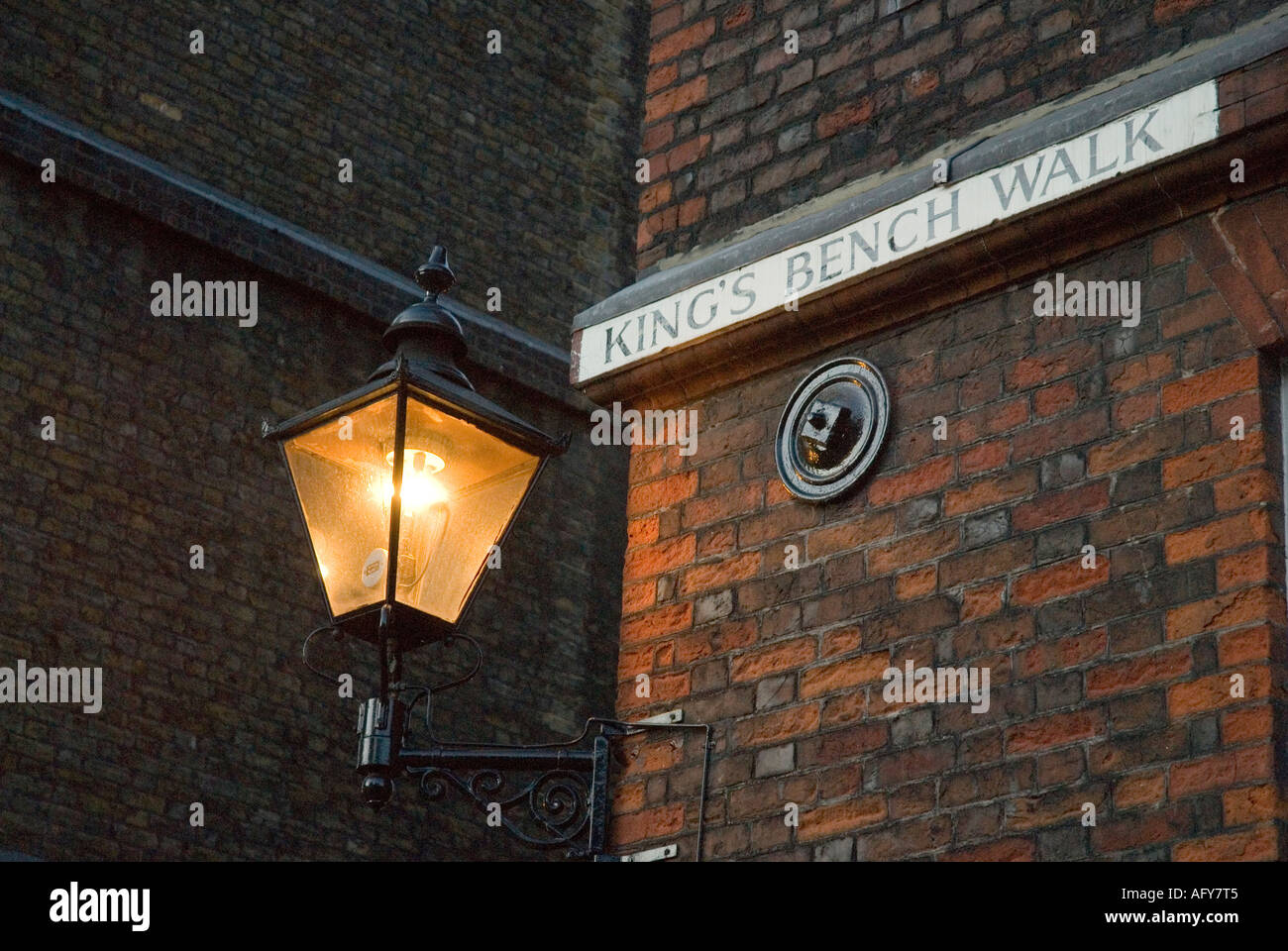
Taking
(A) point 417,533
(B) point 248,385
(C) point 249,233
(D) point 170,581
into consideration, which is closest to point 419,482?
(A) point 417,533

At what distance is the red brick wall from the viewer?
456 cm

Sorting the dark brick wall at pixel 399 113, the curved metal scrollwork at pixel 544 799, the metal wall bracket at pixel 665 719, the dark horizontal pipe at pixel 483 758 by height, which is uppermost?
the dark brick wall at pixel 399 113

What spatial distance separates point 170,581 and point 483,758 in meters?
6.94

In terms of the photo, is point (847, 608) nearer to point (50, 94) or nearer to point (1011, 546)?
point (1011, 546)

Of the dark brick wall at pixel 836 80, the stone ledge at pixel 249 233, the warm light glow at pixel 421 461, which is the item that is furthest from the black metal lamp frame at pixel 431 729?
the stone ledge at pixel 249 233

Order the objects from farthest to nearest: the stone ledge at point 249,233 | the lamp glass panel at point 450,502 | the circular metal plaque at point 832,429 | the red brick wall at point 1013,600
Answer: the stone ledge at point 249,233 → the circular metal plaque at point 832,429 → the lamp glass panel at point 450,502 → the red brick wall at point 1013,600

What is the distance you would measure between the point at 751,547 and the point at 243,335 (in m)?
7.46

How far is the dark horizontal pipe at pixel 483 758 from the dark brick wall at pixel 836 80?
63.8 inches

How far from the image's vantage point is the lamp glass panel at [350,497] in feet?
17.0

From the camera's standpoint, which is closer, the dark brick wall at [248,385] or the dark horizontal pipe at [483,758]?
the dark horizontal pipe at [483,758]

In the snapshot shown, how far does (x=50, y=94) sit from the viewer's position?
12.1 m

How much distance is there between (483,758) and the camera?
5.10 meters

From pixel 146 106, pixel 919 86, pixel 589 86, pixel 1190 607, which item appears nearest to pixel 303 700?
pixel 146 106

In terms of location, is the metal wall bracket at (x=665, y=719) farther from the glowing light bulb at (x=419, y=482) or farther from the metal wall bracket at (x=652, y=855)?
the glowing light bulb at (x=419, y=482)
